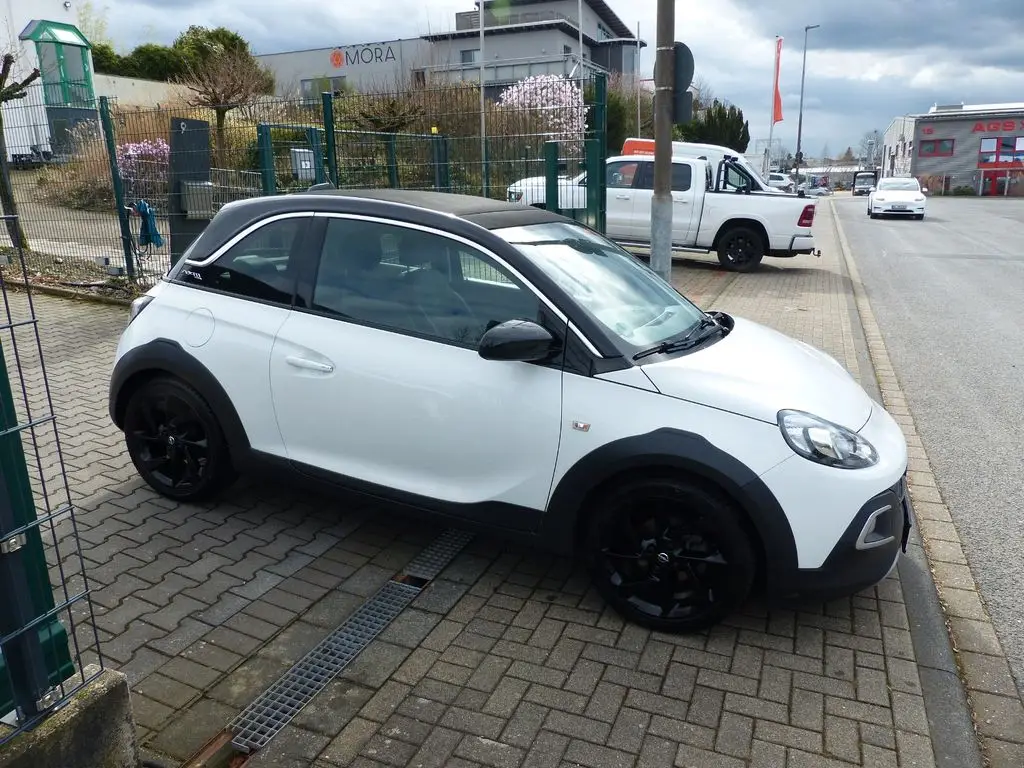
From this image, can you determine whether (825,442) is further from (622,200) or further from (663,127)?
(622,200)

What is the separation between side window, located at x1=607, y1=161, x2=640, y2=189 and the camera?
571 inches

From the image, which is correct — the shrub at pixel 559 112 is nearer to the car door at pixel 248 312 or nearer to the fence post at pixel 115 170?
the fence post at pixel 115 170

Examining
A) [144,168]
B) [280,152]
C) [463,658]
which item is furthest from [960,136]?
[463,658]

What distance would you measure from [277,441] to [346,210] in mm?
1169

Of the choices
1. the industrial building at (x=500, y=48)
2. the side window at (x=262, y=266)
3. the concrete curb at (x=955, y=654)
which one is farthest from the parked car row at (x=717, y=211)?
the industrial building at (x=500, y=48)

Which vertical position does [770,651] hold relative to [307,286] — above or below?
below

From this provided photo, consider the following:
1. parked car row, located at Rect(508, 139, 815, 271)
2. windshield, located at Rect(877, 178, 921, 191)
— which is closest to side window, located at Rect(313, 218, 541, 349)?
parked car row, located at Rect(508, 139, 815, 271)

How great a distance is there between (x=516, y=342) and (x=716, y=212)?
12.2 m

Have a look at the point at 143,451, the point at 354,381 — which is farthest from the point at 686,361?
the point at 143,451

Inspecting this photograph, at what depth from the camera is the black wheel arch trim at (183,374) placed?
156 inches

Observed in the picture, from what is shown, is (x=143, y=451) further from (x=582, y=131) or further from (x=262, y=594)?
(x=582, y=131)

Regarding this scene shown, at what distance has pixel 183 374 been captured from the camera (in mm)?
4039

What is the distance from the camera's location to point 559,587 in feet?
12.0

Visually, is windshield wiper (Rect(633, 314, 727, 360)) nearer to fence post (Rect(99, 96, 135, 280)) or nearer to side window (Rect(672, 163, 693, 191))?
fence post (Rect(99, 96, 135, 280))
